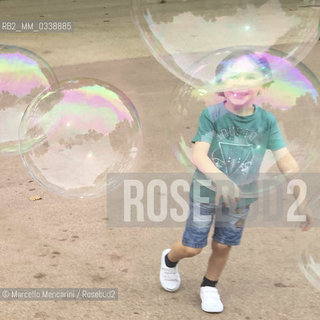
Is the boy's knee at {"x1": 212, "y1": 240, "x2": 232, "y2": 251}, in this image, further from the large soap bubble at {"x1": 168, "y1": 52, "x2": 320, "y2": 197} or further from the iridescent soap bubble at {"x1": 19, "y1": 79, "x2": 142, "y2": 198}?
the iridescent soap bubble at {"x1": 19, "y1": 79, "x2": 142, "y2": 198}

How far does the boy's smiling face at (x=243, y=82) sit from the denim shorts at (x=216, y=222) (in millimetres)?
486

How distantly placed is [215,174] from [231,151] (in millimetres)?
118

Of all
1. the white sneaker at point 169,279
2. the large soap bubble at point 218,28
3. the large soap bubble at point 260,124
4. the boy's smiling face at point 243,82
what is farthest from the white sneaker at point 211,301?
the large soap bubble at point 218,28

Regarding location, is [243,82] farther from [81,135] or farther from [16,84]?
[16,84]

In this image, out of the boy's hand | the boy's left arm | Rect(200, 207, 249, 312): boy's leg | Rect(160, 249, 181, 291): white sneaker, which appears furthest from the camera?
Rect(160, 249, 181, 291): white sneaker

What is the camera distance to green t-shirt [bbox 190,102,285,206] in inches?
105

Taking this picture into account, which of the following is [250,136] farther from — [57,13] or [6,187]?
[57,13]

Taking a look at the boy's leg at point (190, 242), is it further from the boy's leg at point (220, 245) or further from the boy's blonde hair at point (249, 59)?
the boy's blonde hair at point (249, 59)

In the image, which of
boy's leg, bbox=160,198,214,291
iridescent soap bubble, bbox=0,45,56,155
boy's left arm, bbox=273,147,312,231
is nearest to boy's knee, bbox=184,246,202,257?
boy's leg, bbox=160,198,214,291

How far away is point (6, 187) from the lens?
4453mm

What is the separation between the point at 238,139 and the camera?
2658mm

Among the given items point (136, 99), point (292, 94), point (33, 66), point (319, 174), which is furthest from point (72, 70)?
point (292, 94)

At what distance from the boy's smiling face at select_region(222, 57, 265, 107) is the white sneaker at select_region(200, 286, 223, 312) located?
0.93 metres

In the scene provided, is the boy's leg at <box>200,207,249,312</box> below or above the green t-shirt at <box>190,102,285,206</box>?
below
